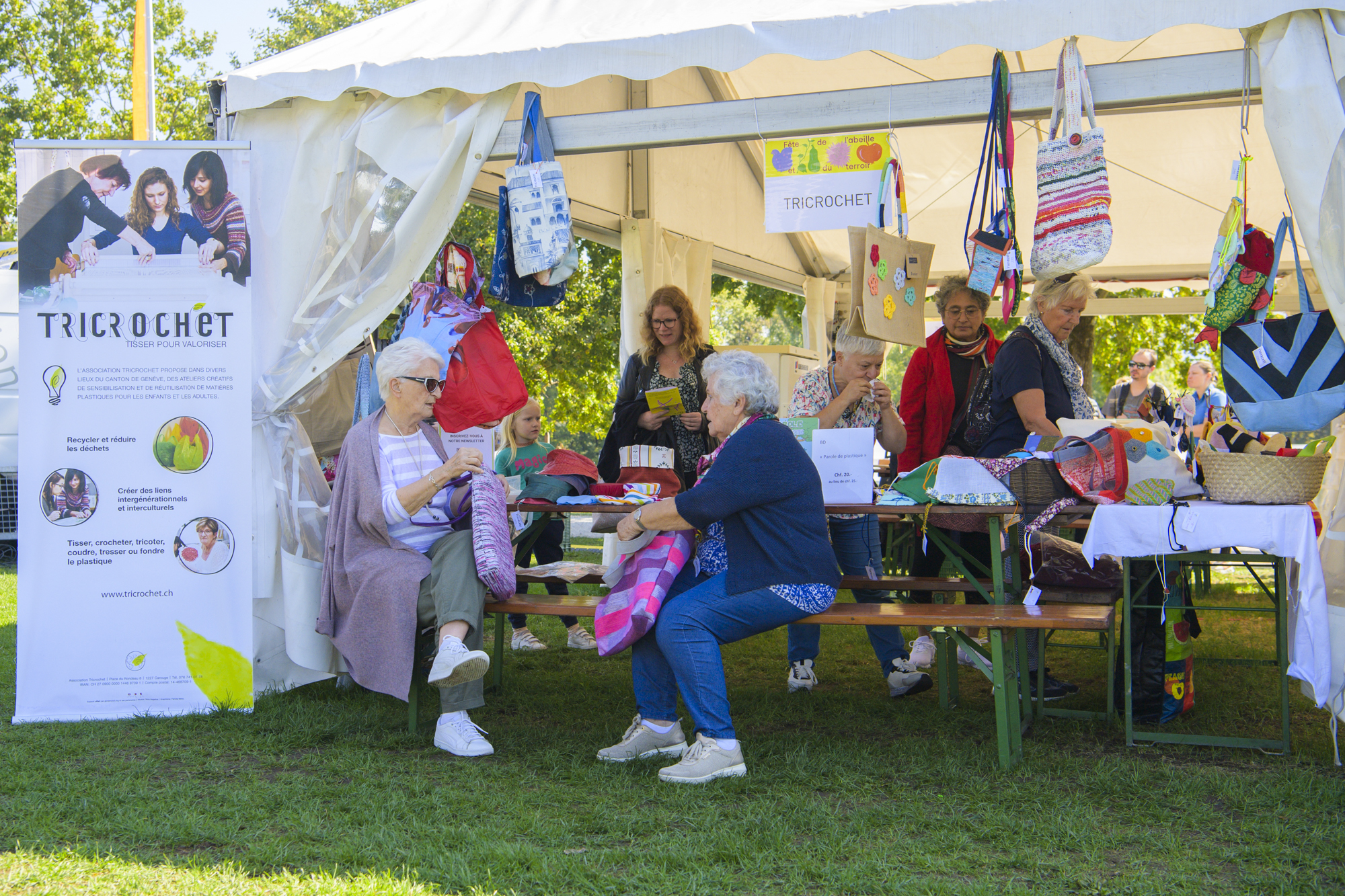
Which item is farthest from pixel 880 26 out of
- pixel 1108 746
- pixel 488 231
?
pixel 488 231

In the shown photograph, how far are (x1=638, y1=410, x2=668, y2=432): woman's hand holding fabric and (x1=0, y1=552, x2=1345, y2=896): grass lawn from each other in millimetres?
1240

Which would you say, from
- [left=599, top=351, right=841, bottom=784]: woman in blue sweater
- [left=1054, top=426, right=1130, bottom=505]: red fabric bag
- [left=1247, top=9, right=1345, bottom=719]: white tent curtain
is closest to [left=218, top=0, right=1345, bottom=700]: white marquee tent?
[left=1247, top=9, right=1345, bottom=719]: white tent curtain

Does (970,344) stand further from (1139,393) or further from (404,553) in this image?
(1139,393)

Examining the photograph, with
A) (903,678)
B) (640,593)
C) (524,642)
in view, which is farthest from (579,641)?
(640,593)

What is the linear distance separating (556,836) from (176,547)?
2.06 meters

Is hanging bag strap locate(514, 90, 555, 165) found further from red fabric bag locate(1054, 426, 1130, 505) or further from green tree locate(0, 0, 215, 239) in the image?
green tree locate(0, 0, 215, 239)

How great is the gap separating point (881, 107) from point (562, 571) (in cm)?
208

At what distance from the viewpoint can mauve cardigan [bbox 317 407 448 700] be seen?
379 cm

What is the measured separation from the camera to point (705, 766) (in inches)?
129

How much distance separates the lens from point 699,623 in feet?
11.0

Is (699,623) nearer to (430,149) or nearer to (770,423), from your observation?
(770,423)

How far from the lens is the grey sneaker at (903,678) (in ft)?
14.5

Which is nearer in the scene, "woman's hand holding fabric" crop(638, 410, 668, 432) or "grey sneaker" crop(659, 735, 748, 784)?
"grey sneaker" crop(659, 735, 748, 784)

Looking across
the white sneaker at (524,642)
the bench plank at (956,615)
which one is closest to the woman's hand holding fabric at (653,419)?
the bench plank at (956,615)
